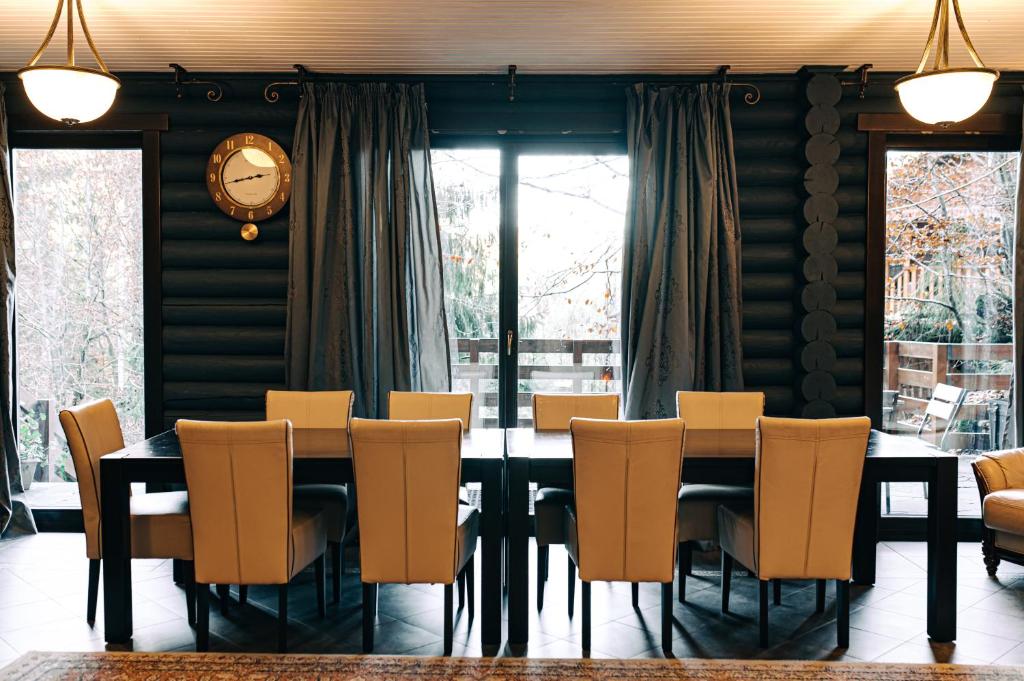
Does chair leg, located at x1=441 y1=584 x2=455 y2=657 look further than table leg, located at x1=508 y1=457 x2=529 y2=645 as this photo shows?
No

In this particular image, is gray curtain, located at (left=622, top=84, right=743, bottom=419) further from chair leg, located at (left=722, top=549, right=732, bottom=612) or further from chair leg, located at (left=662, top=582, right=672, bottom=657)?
chair leg, located at (left=662, top=582, right=672, bottom=657)

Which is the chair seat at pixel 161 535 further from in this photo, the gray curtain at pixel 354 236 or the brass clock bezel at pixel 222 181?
the brass clock bezel at pixel 222 181

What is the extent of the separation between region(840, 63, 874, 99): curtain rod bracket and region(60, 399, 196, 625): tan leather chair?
447 centimetres

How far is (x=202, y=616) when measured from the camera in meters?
2.88

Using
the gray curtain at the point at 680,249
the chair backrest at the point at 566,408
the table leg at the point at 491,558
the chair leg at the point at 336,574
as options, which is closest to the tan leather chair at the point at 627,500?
the table leg at the point at 491,558

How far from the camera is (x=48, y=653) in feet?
9.36

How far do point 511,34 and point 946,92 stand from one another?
2.14 meters

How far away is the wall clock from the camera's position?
451cm

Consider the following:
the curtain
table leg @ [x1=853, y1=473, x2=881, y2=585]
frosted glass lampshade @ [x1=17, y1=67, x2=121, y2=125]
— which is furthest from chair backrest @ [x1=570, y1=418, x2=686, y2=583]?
the curtain

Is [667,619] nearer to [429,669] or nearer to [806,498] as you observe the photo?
[806,498]

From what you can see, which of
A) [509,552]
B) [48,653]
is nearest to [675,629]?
[509,552]

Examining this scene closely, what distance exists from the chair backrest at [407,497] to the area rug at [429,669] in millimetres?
340

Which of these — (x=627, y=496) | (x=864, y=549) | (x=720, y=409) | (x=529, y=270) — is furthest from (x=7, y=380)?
(x=864, y=549)

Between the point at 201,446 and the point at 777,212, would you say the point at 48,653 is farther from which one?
the point at 777,212
